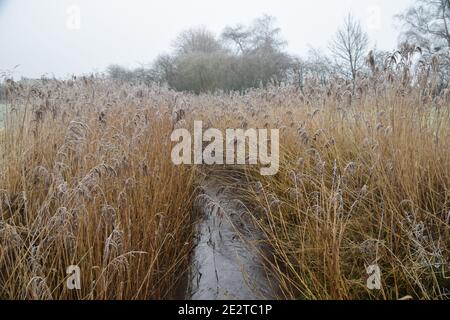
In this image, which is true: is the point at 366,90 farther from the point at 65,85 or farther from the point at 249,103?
the point at 65,85

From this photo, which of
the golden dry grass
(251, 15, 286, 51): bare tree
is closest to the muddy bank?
the golden dry grass

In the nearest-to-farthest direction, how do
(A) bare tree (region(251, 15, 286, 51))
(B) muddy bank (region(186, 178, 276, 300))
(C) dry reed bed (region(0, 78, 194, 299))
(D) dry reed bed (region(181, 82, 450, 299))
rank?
1. (C) dry reed bed (region(0, 78, 194, 299))
2. (D) dry reed bed (region(181, 82, 450, 299))
3. (B) muddy bank (region(186, 178, 276, 300))
4. (A) bare tree (region(251, 15, 286, 51))

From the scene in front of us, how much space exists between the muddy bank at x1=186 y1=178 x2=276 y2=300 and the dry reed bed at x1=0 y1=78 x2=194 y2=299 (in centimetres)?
12

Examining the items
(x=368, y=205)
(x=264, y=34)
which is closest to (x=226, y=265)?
(x=368, y=205)

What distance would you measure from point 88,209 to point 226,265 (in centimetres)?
90

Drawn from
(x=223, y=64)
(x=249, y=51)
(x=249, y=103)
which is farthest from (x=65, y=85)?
(x=249, y=51)

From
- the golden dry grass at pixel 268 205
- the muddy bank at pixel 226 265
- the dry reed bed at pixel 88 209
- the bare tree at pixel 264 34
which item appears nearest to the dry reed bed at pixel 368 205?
the golden dry grass at pixel 268 205

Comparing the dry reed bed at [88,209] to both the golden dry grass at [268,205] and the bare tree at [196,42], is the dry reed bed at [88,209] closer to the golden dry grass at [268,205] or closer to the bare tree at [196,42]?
the golden dry grass at [268,205]

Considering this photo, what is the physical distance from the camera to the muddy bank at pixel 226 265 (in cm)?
168

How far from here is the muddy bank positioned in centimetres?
168

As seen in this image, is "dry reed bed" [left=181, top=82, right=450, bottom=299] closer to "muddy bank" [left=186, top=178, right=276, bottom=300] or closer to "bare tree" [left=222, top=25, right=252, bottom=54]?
"muddy bank" [left=186, top=178, right=276, bottom=300]

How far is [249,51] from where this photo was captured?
2255 centimetres

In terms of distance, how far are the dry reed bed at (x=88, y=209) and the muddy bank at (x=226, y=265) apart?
12 centimetres

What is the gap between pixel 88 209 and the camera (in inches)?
64.4
